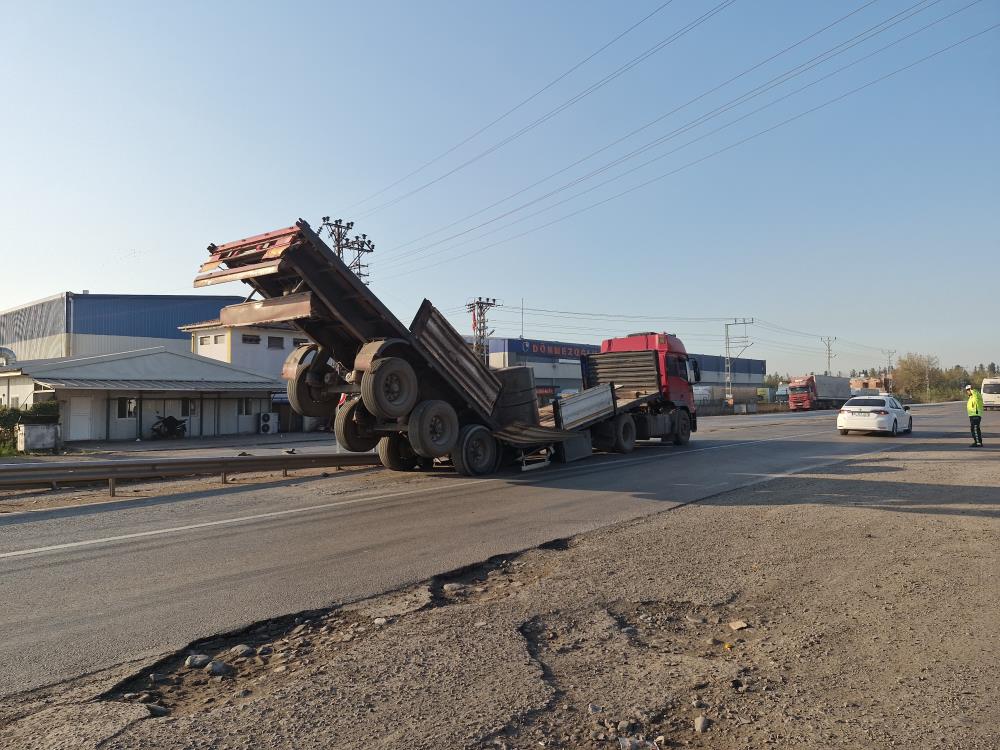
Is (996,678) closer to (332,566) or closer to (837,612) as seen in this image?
(837,612)

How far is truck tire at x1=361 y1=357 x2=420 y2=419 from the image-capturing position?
38.1 feet

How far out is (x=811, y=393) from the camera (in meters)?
66.3

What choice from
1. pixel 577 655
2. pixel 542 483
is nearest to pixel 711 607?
pixel 577 655

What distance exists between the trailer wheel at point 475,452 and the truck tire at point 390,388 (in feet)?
5.33

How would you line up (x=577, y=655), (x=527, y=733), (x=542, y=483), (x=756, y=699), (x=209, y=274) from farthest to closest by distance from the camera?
(x=542, y=483)
(x=209, y=274)
(x=577, y=655)
(x=756, y=699)
(x=527, y=733)

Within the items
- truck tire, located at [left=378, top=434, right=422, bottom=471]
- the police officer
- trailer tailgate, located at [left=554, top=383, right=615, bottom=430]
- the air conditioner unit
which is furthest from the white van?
truck tire, located at [left=378, top=434, right=422, bottom=471]

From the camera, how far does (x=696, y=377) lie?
870 inches

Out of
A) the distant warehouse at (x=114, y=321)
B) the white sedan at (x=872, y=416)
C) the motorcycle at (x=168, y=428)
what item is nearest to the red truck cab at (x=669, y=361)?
the white sedan at (x=872, y=416)

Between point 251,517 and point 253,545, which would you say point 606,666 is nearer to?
point 253,545

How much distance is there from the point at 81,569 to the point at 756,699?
6.00 meters

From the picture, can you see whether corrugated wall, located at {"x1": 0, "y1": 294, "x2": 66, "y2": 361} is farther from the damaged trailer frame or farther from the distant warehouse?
the damaged trailer frame

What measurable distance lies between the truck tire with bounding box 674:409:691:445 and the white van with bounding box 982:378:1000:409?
4580cm

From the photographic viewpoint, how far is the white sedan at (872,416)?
77.0 ft

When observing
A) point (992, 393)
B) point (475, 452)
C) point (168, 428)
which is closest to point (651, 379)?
point (475, 452)
